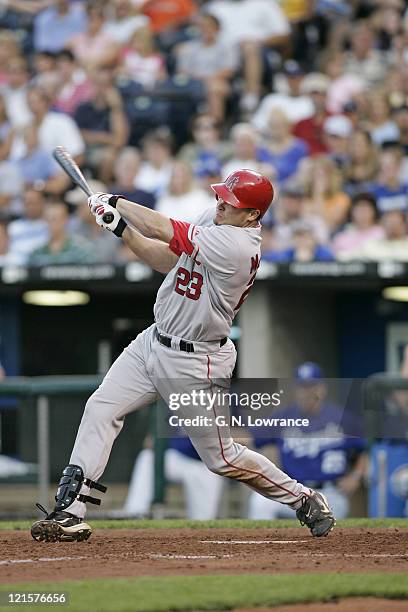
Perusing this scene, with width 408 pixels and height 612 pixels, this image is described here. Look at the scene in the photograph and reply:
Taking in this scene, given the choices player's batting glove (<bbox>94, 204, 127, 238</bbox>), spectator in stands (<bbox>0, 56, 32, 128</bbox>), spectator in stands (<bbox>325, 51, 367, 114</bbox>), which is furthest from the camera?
spectator in stands (<bbox>0, 56, 32, 128</bbox>)

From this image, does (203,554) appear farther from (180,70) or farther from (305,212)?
(180,70)

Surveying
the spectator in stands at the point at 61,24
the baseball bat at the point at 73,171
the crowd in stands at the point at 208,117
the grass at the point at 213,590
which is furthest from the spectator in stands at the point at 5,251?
the grass at the point at 213,590

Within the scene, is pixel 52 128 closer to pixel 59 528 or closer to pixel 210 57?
pixel 210 57

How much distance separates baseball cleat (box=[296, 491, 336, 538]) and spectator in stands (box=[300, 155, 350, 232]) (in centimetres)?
507

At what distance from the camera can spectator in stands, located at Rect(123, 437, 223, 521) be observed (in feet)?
30.8

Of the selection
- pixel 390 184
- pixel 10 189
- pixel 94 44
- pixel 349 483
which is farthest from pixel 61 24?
pixel 349 483

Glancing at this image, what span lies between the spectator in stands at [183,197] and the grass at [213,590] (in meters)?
6.68

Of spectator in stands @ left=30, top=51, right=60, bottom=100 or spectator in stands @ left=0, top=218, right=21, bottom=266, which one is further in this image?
spectator in stands @ left=30, top=51, right=60, bottom=100

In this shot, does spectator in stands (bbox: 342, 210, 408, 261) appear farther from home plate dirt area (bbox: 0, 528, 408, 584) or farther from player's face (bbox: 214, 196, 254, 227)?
player's face (bbox: 214, 196, 254, 227)

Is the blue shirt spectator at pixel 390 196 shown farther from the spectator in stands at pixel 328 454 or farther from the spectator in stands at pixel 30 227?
the spectator in stands at pixel 30 227

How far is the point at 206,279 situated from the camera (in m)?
5.66

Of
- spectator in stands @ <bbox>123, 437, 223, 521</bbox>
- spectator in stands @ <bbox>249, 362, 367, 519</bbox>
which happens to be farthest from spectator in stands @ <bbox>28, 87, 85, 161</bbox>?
spectator in stands @ <bbox>249, 362, 367, 519</bbox>

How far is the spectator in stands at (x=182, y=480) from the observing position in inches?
370

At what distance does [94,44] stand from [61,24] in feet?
2.41
